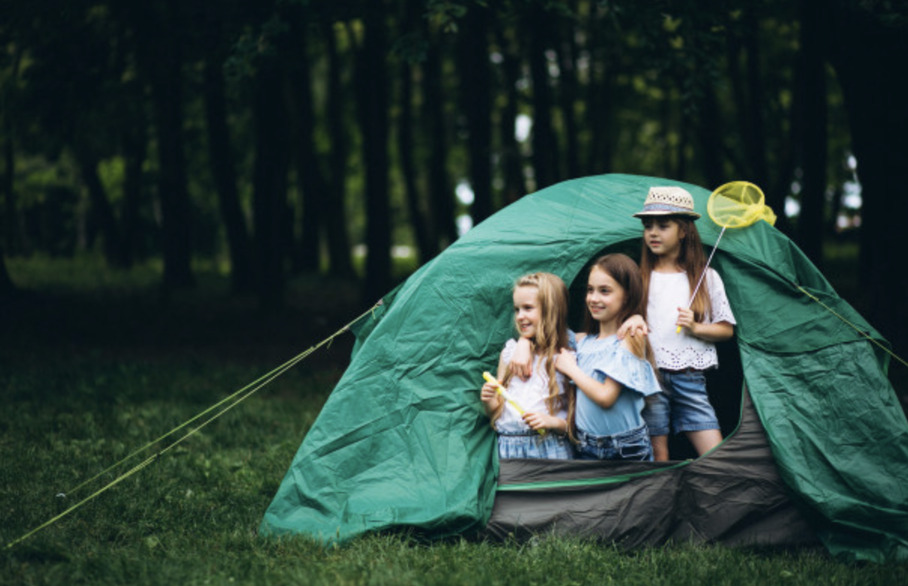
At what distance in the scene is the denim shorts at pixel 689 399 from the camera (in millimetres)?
4758

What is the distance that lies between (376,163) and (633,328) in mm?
7439

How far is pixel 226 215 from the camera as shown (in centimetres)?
1421

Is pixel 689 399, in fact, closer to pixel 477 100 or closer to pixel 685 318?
pixel 685 318

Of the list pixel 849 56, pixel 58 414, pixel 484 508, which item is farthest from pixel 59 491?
pixel 849 56

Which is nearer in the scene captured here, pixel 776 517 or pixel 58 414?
pixel 776 517

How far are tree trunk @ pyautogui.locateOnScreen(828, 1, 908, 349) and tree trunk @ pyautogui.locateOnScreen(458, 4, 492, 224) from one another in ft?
13.7

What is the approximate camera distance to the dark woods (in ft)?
24.4

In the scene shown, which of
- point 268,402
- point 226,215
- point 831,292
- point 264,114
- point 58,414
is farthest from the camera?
point 226,215

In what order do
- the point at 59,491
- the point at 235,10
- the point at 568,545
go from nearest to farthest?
1. the point at 568,545
2. the point at 59,491
3. the point at 235,10

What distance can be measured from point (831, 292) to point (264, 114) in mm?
8166

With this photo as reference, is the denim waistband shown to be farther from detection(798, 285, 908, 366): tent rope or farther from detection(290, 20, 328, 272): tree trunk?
detection(290, 20, 328, 272): tree trunk

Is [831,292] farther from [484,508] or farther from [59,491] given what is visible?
[59,491]

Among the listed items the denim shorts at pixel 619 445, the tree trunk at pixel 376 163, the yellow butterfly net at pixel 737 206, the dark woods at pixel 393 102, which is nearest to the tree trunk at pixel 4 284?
the dark woods at pixel 393 102

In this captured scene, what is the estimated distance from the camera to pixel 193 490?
544 cm
